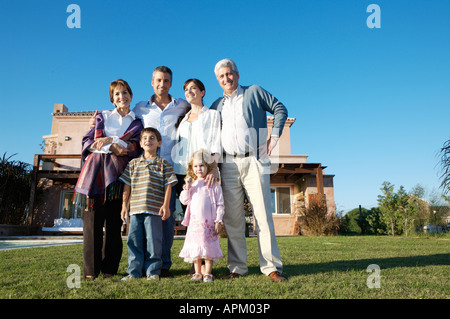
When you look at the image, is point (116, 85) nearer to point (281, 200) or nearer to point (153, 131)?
point (153, 131)

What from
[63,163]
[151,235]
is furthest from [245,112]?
[63,163]

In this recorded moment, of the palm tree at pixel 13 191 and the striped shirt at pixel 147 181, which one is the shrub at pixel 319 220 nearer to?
the striped shirt at pixel 147 181

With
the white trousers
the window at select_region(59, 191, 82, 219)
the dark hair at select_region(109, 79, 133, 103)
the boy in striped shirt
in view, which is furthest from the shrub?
the window at select_region(59, 191, 82, 219)

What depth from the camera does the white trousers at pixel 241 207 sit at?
9.64ft

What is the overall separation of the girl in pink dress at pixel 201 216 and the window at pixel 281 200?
12660mm

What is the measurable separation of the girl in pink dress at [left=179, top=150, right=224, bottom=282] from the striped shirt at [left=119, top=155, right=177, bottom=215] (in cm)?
20

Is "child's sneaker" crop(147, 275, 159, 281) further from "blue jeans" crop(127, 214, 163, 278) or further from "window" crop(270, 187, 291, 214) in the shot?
"window" crop(270, 187, 291, 214)

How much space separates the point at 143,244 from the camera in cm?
291

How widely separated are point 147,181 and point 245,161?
0.93 meters

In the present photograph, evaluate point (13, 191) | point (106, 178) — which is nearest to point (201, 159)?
point (106, 178)

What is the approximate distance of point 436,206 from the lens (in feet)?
61.7

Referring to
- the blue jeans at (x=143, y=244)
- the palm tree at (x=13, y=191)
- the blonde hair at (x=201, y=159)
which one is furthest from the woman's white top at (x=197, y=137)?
the palm tree at (x=13, y=191)

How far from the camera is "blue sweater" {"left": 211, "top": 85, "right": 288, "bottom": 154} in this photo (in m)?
3.04
